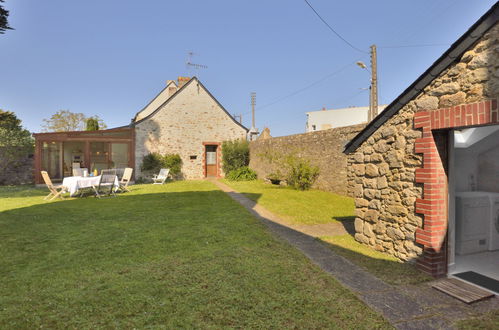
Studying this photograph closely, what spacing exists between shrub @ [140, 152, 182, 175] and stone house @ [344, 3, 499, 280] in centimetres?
1337

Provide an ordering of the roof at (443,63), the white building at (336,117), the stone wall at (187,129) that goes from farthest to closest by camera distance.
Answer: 1. the white building at (336,117)
2. the stone wall at (187,129)
3. the roof at (443,63)

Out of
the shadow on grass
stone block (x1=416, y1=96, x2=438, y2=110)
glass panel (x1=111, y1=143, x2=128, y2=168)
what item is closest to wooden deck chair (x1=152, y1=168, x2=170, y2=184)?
glass panel (x1=111, y1=143, x2=128, y2=168)

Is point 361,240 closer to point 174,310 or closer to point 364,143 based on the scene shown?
point 364,143

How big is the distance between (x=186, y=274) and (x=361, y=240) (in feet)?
9.49

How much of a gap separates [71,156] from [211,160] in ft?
28.9

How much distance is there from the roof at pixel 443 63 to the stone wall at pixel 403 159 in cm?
5

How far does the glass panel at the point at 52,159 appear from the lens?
13321 millimetres

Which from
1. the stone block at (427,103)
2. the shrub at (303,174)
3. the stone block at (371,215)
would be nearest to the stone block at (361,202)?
the stone block at (371,215)

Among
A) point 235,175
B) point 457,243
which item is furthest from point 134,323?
point 235,175

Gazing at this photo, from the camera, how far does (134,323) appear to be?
6.84 feet

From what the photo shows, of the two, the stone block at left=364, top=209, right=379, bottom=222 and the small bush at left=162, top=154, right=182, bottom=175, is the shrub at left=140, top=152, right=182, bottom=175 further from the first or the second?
the stone block at left=364, top=209, right=379, bottom=222

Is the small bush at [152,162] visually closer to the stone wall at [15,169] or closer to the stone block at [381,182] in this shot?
the stone wall at [15,169]

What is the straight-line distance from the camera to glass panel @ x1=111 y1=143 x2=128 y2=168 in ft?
47.7

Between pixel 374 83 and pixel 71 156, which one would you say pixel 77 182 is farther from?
pixel 374 83
